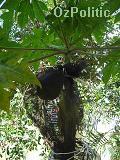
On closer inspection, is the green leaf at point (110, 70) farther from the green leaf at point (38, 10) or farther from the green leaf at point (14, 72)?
the green leaf at point (14, 72)

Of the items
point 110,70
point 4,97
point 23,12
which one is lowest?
point 4,97

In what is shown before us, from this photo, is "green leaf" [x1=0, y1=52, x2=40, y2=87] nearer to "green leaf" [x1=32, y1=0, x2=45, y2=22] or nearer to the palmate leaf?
the palmate leaf

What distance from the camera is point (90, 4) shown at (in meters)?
1.33

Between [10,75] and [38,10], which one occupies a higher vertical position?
[38,10]

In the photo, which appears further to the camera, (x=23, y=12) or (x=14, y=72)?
(x=23, y=12)

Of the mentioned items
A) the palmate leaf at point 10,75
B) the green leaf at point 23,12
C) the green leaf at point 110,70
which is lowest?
the palmate leaf at point 10,75

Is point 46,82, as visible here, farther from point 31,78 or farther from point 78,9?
point 31,78

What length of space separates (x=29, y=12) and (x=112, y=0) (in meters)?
0.33

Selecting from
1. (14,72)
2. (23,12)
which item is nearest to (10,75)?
(14,72)

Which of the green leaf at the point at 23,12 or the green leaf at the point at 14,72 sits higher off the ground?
the green leaf at the point at 23,12

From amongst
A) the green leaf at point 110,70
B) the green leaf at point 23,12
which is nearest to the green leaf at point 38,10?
the green leaf at point 23,12

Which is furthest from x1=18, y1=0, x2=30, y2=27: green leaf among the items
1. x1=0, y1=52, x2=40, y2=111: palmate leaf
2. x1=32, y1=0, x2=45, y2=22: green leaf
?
x1=0, y1=52, x2=40, y2=111: palmate leaf

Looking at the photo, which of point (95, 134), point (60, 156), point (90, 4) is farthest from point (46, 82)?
point (95, 134)

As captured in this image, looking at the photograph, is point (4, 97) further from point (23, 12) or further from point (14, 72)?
point (23, 12)
